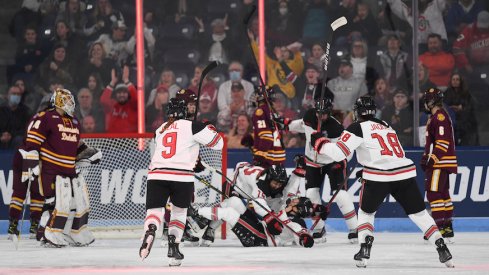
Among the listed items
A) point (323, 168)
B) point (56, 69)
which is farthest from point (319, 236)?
point (56, 69)

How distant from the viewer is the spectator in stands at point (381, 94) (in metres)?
11.8

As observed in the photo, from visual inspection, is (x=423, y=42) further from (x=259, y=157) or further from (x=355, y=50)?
(x=259, y=157)

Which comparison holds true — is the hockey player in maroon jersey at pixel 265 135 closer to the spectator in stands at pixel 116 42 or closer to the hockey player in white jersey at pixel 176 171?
the hockey player in white jersey at pixel 176 171

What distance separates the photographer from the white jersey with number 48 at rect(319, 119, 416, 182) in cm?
704

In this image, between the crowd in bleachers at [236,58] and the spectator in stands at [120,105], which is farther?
the spectator in stands at [120,105]

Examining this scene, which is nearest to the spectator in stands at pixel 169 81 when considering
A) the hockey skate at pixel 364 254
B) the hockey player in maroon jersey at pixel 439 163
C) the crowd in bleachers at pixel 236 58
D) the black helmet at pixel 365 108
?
the crowd in bleachers at pixel 236 58

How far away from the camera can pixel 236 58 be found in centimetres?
1255

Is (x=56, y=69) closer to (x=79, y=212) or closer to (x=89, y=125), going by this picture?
(x=89, y=125)

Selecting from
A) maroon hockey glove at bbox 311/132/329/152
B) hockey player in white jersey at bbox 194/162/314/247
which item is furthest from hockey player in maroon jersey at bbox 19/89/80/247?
maroon hockey glove at bbox 311/132/329/152

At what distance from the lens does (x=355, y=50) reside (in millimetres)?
12195

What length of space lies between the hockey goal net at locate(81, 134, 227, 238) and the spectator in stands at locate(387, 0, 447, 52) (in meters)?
2.78

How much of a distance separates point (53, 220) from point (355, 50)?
4.46 m

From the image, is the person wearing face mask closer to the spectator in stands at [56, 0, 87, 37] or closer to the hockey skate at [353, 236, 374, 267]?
the spectator in stands at [56, 0, 87, 37]

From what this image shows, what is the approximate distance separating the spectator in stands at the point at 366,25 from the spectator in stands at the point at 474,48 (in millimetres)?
840
